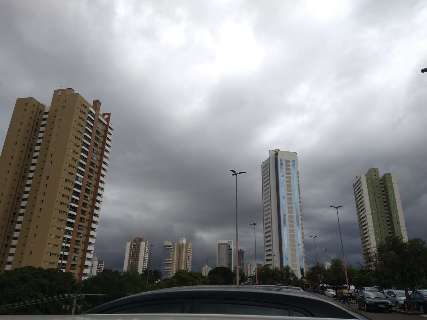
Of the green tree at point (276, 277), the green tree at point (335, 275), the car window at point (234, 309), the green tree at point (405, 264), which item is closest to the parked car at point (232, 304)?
the car window at point (234, 309)

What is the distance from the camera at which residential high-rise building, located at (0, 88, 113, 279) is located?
293 ft

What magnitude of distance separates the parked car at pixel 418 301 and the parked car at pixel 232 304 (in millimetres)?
22177

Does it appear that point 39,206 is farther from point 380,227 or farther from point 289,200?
point 380,227

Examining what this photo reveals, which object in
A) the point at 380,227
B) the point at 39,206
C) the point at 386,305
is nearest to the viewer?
the point at 386,305

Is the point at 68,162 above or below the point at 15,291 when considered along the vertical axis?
above

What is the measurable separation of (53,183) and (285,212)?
10251 centimetres

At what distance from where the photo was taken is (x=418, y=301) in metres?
22.4

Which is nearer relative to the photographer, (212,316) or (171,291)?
(212,316)

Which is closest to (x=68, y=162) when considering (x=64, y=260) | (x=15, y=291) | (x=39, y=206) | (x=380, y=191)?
(x=39, y=206)

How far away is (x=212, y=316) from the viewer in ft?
11.3

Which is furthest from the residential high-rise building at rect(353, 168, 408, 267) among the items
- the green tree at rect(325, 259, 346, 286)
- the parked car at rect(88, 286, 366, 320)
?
the parked car at rect(88, 286, 366, 320)

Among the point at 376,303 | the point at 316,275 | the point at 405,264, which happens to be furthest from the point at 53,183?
the point at 376,303

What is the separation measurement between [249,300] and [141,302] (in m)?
1.10

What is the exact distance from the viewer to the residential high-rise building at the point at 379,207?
5891 inches
